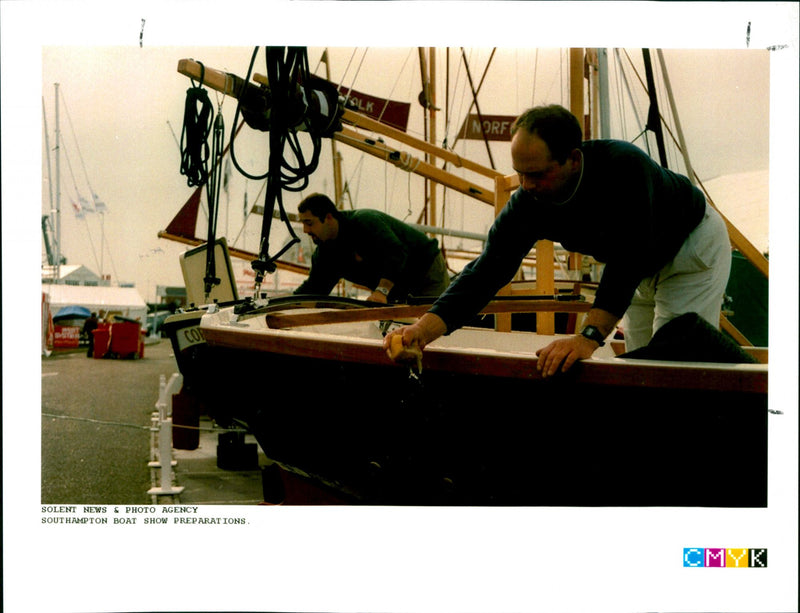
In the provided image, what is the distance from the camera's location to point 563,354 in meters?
1.11

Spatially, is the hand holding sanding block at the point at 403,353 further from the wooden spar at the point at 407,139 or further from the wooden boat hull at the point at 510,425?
the wooden spar at the point at 407,139

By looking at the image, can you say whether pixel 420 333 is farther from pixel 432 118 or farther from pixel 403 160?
pixel 432 118

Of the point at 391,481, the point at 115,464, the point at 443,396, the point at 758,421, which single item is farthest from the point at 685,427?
the point at 115,464

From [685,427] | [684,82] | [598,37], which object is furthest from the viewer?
[684,82]

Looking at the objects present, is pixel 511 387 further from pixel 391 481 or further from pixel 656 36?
pixel 656 36

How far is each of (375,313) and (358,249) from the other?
742 millimetres

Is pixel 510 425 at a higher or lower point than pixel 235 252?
lower

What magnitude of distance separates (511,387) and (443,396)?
6.1 inches

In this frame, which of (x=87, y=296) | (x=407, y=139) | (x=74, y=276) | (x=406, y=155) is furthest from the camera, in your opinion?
(x=407, y=139)

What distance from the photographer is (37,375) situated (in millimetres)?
1598

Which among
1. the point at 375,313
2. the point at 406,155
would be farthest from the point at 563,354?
the point at 406,155

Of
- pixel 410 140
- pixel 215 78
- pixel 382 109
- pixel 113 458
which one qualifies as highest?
pixel 382 109

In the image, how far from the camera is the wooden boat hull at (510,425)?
1.10m

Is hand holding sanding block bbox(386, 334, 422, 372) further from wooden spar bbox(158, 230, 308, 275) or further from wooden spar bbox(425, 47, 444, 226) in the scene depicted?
wooden spar bbox(425, 47, 444, 226)
